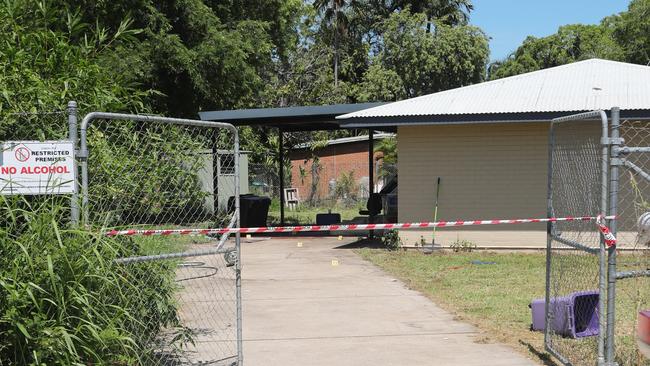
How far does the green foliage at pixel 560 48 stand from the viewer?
4966cm

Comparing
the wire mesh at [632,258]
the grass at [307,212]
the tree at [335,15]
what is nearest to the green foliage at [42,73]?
the wire mesh at [632,258]

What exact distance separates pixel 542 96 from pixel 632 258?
396cm

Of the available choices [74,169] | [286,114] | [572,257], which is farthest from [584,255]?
[286,114]

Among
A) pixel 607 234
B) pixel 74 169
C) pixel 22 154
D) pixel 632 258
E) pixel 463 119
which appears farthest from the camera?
pixel 463 119

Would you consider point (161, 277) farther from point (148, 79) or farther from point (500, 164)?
point (148, 79)

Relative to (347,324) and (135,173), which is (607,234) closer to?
(347,324)

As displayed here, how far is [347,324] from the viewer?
8273mm

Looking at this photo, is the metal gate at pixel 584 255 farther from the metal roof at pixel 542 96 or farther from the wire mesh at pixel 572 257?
the metal roof at pixel 542 96

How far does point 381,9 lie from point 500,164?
36.4m

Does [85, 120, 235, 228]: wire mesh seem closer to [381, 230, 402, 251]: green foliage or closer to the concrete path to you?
the concrete path

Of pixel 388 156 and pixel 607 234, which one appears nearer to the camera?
pixel 607 234

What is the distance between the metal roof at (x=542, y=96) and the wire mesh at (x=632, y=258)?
0.95m

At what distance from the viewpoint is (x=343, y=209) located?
3003 centimetres

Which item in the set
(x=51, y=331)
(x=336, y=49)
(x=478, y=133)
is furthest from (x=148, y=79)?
(x=336, y=49)
